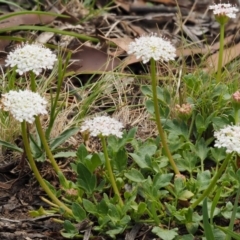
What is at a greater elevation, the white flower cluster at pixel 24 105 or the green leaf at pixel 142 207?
the white flower cluster at pixel 24 105

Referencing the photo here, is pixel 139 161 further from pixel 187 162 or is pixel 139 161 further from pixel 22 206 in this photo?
pixel 22 206

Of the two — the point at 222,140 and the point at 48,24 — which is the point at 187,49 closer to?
the point at 48,24

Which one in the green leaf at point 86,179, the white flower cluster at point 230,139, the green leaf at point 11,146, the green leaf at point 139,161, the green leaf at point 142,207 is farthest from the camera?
the green leaf at point 11,146

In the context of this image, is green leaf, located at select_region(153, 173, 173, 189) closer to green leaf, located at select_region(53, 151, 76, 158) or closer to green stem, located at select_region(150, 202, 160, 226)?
green stem, located at select_region(150, 202, 160, 226)

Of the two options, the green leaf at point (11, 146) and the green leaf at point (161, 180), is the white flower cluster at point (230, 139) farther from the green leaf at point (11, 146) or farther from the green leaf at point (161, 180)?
the green leaf at point (11, 146)

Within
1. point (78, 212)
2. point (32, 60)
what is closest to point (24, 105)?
point (32, 60)

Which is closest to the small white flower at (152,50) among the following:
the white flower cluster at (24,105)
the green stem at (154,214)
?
the white flower cluster at (24,105)
